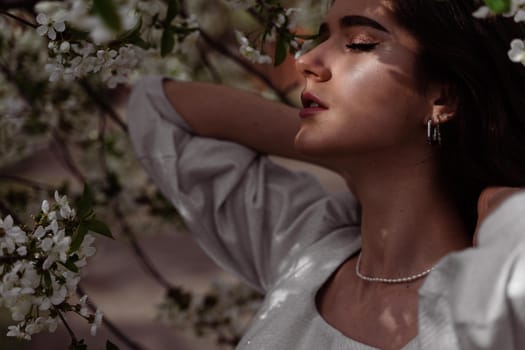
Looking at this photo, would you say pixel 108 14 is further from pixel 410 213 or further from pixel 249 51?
pixel 410 213

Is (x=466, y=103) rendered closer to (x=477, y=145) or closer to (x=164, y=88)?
(x=477, y=145)

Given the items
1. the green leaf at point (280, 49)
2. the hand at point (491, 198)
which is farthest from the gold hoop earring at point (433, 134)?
the green leaf at point (280, 49)

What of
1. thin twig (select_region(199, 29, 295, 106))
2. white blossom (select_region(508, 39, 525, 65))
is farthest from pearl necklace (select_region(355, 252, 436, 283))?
thin twig (select_region(199, 29, 295, 106))

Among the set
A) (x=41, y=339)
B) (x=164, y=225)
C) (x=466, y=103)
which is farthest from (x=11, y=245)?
A: (x=41, y=339)

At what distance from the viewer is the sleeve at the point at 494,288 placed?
997mm

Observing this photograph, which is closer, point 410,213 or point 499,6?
point 499,6

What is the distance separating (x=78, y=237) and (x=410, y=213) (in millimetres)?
581

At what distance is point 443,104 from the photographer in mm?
1416

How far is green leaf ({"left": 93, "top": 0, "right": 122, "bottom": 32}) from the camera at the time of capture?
28.6 inches

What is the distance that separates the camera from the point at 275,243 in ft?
5.57

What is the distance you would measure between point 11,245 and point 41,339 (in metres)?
2.38

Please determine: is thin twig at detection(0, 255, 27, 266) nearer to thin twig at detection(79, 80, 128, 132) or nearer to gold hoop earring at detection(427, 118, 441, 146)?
gold hoop earring at detection(427, 118, 441, 146)

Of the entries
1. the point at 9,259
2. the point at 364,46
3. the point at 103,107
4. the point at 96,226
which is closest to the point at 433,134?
the point at 364,46

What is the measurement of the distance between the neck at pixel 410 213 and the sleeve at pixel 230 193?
8.8 inches
